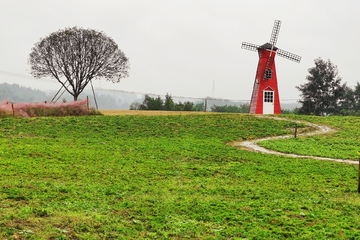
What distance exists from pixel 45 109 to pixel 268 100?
28108mm

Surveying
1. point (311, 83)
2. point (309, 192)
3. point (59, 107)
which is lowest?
point (309, 192)

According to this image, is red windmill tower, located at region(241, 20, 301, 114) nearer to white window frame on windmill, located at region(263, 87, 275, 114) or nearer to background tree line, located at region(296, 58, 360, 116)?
white window frame on windmill, located at region(263, 87, 275, 114)

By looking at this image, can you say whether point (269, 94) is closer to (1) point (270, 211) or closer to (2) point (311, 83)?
(2) point (311, 83)

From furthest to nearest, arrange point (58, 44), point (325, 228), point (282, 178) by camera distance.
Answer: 1. point (58, 44)
2. point (282, 178)
3. point (325, 228)

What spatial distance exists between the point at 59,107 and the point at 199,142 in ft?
59.2

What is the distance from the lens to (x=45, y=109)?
33344 mm

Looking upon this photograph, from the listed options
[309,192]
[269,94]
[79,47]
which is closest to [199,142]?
[309,192]

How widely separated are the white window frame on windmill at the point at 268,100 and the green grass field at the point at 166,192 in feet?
78.3

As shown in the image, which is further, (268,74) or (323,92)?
(323,92)

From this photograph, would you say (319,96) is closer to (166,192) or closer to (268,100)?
(268,100)

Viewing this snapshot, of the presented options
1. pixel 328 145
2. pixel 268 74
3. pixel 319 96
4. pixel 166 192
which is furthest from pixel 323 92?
pixel 166 192

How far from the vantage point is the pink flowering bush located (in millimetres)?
30444

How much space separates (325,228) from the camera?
7863mm

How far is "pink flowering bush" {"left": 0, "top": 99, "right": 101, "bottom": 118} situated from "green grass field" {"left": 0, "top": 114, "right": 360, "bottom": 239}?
864cm
